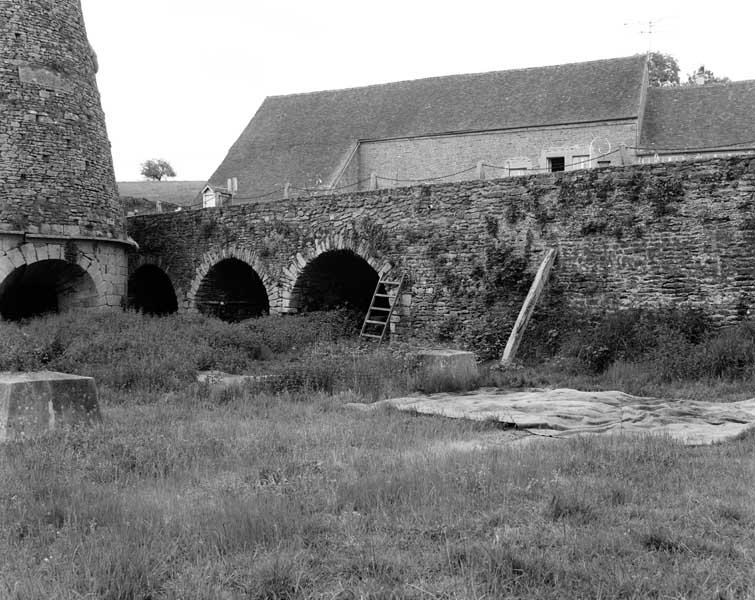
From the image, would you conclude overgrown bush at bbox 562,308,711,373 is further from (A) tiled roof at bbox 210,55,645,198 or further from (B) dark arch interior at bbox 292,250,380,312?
(A) tiled roof at bbox 210,55,645,198

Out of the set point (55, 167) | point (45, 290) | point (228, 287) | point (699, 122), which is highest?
point (699, 122)

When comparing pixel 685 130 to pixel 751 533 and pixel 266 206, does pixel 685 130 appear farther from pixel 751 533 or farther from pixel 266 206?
pixel 751 533

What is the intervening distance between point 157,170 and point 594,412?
66.0 meters

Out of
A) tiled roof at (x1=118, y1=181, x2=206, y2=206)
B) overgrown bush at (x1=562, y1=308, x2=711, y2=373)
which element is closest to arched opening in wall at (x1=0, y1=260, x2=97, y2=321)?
overgrown bush at (x1=562, y1=308, x2=711, y2=373)

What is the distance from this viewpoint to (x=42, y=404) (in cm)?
680

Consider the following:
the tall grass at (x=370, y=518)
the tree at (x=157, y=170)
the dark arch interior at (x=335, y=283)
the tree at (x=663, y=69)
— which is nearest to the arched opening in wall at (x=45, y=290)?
the dark arch interior at (x=335, y=283)

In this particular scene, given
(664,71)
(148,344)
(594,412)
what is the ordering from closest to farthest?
(594,412)
(148,344)
(664,71)

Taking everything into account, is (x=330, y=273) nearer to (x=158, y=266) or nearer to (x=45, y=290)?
(x=158, y=266)

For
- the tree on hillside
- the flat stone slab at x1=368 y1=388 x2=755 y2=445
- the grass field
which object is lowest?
the flat stone slab at x1=368 y1=388 x2=755 y2=445

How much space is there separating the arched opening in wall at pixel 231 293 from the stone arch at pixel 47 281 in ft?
10.8

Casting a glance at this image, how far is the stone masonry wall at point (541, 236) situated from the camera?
12062 millimetres

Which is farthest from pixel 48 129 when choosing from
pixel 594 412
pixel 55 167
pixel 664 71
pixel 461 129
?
pixel 664 71

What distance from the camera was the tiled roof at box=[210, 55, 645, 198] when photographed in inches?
949

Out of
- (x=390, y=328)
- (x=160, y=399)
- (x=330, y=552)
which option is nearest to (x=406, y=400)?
(x=160, y=399)
